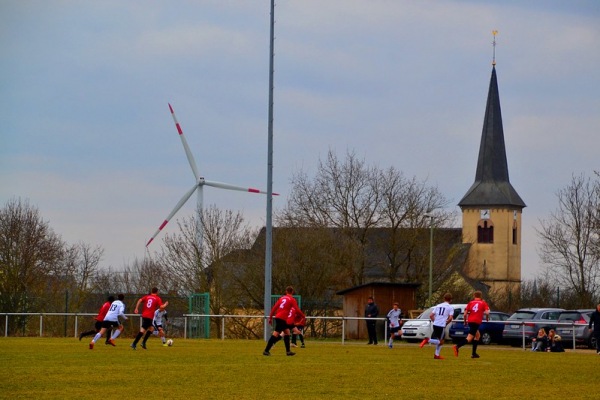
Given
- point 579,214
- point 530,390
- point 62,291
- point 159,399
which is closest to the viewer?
point 159,399

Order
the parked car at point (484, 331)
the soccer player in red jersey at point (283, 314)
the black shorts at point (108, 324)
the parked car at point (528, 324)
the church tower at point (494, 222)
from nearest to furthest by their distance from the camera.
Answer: the soccer player in red jersey at point (283, 314), the black shorts at point (108, 324), the parked car at point (528, 324), the parked car at point (484, 331), the church tower at point (494, 222)

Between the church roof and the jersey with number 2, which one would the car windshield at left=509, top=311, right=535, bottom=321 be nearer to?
the jersey with number 2

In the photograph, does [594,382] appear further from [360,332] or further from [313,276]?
[313,276]

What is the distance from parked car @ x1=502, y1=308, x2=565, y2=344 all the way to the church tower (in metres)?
92.6

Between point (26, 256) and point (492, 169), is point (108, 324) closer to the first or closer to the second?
point (26, 256)

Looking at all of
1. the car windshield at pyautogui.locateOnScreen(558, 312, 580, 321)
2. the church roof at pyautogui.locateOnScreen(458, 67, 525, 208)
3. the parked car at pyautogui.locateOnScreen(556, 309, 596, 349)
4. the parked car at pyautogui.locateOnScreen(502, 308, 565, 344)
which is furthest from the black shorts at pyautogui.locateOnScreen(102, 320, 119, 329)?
the church roof at pyautogui.locateOnScreen(458, 67, 525, 208)

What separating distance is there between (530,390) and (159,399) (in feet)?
21.4

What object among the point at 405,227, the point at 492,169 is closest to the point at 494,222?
the point at 492,169

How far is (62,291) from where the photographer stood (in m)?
64.4

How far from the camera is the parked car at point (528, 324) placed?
42594mm

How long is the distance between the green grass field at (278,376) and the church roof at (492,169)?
99243mm

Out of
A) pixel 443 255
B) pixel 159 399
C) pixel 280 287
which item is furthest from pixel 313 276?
pixel 159 399

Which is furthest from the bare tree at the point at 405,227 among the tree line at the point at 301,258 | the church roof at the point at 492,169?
the church roof at the point at 492,169

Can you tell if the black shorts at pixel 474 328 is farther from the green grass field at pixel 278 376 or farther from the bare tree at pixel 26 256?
the bare tree at pixel 26 256
